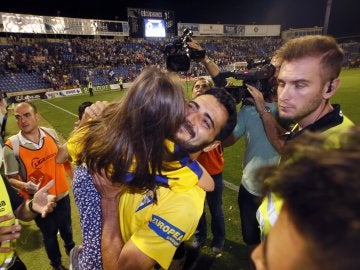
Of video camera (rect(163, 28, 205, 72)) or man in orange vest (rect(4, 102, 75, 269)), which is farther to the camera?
man in orange vest (rect(4, 102, 75, 269))

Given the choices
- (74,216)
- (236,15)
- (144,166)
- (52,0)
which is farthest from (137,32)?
(144,166)

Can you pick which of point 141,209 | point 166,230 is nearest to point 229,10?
point 141,209

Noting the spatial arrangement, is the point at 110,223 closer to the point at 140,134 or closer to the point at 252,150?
the point at 140,134

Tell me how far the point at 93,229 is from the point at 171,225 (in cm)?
51

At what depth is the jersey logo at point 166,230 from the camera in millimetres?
1648

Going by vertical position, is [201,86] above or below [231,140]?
above

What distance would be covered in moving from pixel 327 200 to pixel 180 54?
2.83 m

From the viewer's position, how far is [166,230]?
5.42ft

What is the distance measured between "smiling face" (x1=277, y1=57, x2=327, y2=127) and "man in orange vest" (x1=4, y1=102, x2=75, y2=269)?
11.1 ft

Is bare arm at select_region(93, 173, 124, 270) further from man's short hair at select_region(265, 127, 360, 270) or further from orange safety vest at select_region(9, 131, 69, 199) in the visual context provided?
orange safety vest at select_region(9, 131, 69, 199)

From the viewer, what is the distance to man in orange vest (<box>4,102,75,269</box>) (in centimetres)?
394

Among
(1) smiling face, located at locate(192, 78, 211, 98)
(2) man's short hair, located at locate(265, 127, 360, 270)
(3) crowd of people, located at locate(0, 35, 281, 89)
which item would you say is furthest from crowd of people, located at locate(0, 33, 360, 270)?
(3) crowd of people, located at locate(0, 35, 281, 89)

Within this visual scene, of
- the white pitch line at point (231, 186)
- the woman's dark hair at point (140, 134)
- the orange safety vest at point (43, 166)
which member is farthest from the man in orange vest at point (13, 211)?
the white pitch line at point (231, 186)

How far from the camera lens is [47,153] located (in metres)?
4.20
